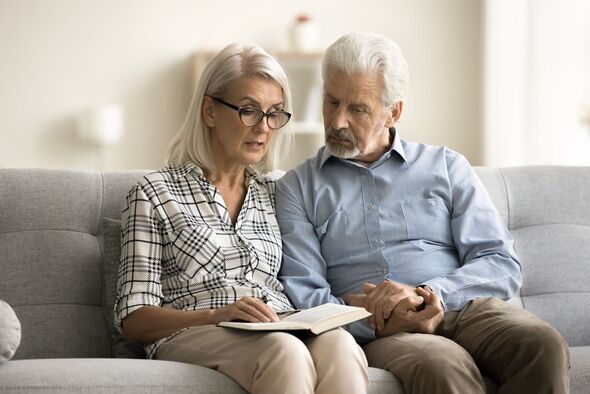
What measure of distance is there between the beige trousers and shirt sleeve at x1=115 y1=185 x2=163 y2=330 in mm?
168

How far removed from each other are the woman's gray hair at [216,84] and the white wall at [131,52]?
157 inches

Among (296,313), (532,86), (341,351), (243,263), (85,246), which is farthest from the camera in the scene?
(532,86)

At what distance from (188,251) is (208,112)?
1.43 ft

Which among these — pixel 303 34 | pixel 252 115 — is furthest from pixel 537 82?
pixel 252 115

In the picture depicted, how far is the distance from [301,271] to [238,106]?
1.56 ft

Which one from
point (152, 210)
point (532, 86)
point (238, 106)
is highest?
point (238, 106)

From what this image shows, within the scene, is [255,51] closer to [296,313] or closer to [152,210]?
[152,210]

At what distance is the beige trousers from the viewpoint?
1.88 m

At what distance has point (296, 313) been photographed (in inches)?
86.6

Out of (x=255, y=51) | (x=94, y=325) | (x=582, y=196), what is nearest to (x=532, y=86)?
(x=582, y=196)

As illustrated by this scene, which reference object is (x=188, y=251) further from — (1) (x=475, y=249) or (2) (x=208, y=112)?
(1) (x=475, y=249)

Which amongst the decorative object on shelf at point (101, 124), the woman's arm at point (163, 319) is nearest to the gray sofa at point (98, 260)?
the woman's arm at point (163, 319)

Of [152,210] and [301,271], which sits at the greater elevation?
[152,210]

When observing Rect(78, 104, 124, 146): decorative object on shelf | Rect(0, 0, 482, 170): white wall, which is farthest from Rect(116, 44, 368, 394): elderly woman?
Rect(0, 0, 482, 170): white wall
